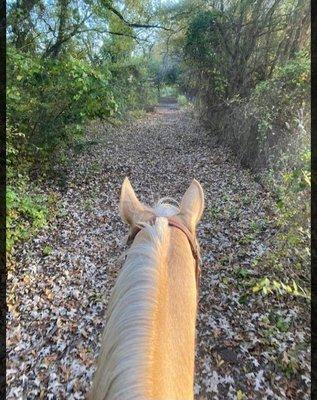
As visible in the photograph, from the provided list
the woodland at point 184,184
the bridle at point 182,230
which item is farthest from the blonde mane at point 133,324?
the woodland at point 184,184

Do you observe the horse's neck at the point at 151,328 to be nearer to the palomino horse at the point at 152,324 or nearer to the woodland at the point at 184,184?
the palomino horse at the point at 152,324

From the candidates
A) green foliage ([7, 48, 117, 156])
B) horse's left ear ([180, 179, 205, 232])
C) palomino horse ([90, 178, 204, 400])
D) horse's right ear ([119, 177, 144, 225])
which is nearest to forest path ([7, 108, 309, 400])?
horse's right ear ([119, 177, 144, 225])

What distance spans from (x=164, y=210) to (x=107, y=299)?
127 inches

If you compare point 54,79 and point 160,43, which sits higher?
point 160,43

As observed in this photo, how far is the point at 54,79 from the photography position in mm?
7859

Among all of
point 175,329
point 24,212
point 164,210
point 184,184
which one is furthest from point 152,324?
point 184,184

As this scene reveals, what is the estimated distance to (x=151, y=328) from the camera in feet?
3.67

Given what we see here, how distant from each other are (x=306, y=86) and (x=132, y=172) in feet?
16.3

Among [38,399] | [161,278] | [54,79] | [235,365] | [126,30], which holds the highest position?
[126,30]

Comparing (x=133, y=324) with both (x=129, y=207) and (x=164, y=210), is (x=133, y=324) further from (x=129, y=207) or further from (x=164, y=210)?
(x=129, y=207)

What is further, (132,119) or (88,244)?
(132,119)

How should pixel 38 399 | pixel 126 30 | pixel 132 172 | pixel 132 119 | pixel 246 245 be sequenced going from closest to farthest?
1. pixel 38 399
2. pixel 246 245
3. pixel 132 172
4. pixel 126 30
5. pixel 132 119

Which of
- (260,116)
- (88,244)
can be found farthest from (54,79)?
(260,116)

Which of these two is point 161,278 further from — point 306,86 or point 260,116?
point 260,116
